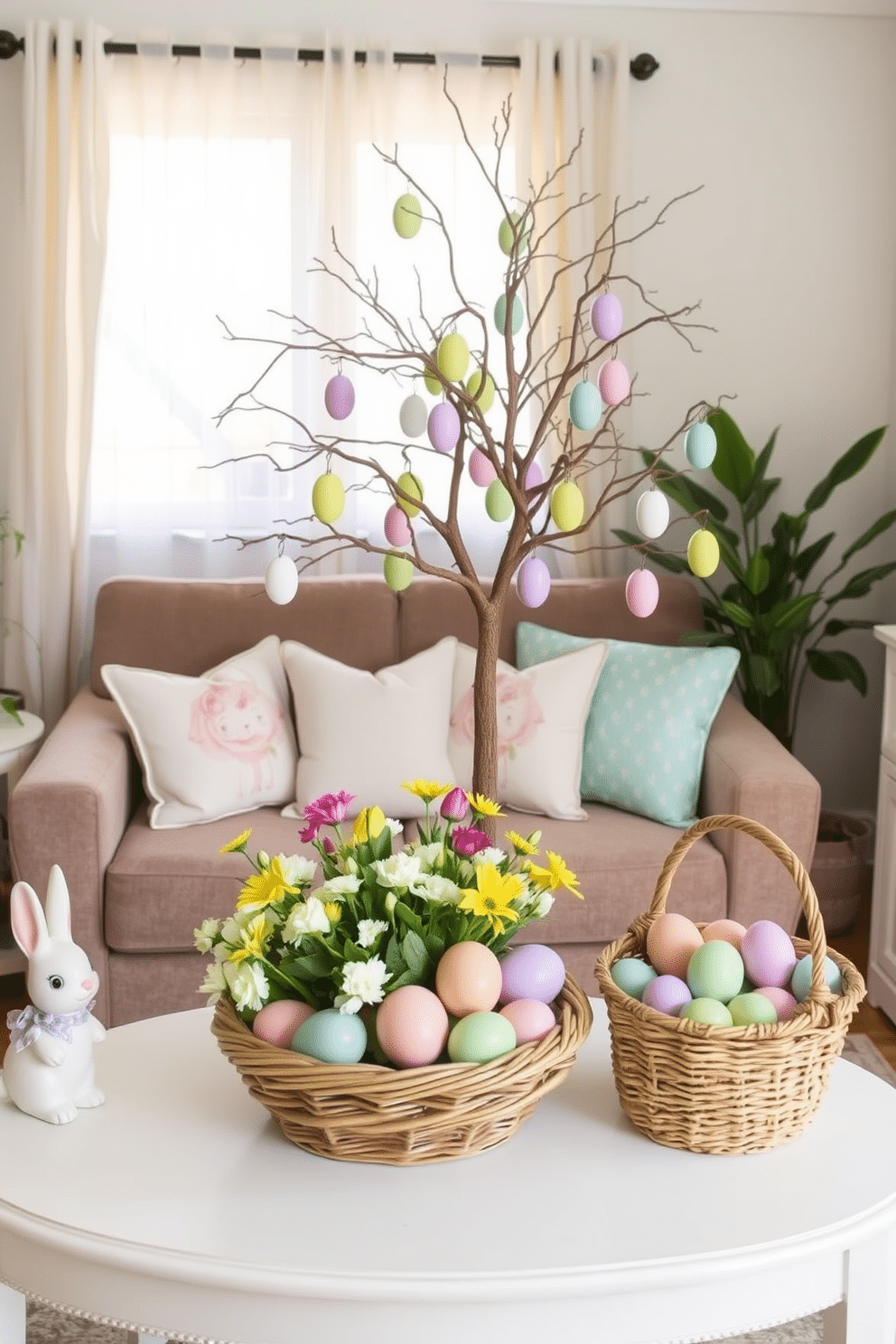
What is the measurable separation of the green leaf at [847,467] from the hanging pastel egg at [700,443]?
1.85 m

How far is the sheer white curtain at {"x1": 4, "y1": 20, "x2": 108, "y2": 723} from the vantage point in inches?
134

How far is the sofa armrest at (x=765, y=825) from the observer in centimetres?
265

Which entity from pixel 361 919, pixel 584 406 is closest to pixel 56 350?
pixel 584 406

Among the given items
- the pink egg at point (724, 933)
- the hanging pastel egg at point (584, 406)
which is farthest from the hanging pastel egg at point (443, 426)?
the pink egg at point (724, 933)

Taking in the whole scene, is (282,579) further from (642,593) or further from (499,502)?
(642,593)

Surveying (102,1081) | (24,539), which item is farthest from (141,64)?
(102,1081)

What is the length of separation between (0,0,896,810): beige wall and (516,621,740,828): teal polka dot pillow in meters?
1.03

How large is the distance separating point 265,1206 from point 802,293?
124 inches

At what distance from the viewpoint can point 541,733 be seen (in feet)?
9.68

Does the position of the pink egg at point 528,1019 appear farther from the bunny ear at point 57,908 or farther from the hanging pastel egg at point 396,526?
the hanging pastel egg at point 396,526

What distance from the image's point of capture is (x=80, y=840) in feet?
8.50

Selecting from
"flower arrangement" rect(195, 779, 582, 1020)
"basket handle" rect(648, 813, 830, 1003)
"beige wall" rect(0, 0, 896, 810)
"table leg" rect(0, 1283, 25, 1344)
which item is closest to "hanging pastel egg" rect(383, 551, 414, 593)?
"flower arrangement" rect(195, 779, 582, 1020)

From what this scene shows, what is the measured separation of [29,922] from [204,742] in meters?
1.43

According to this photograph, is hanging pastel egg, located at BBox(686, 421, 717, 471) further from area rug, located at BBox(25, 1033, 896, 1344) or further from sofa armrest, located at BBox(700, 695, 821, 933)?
area rug, located at BBox(25, 1033, 896, 1344)
